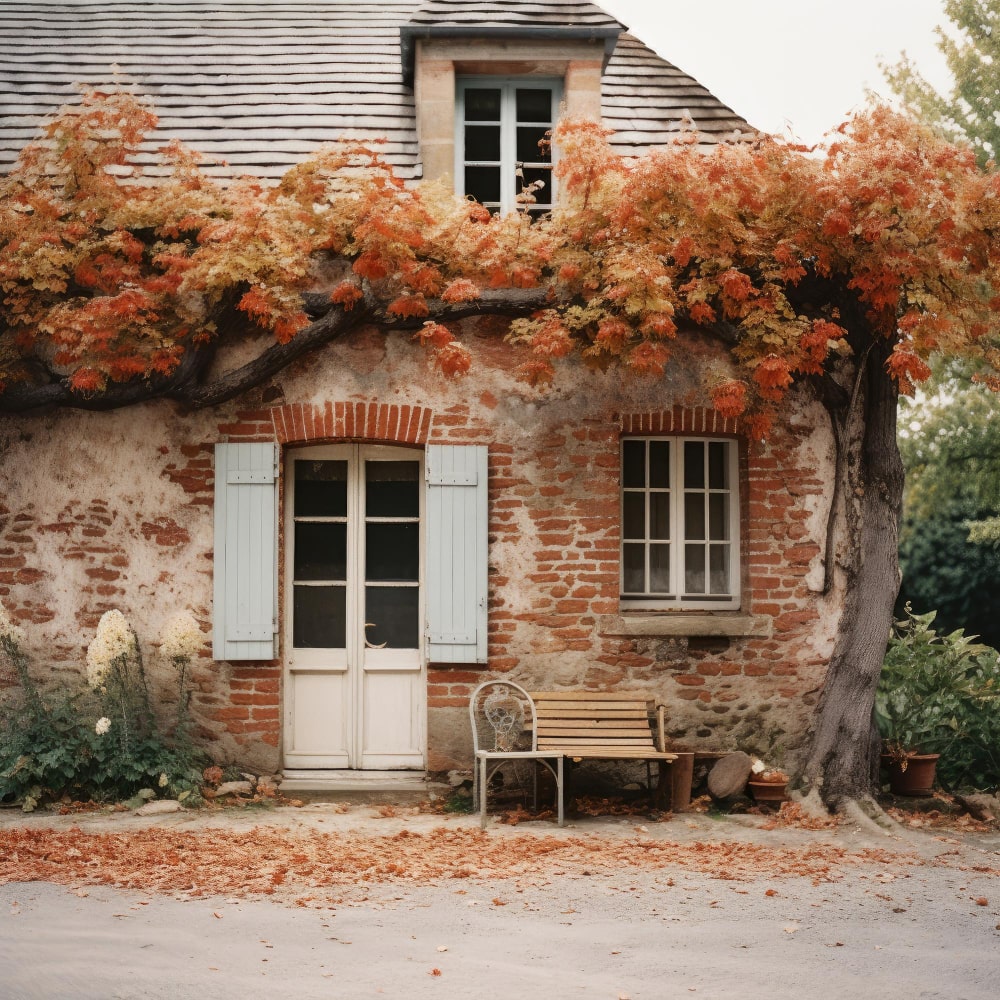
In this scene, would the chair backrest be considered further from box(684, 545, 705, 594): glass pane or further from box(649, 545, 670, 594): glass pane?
box(684, 545, 705, 594): glass pane

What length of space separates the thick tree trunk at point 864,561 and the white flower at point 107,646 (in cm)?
469

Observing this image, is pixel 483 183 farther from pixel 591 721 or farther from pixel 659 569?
pixel 591 721

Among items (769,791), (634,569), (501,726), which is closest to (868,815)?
(769,791)

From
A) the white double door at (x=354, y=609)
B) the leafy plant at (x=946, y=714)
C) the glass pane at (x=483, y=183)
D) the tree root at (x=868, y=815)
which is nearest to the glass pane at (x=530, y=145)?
the glass pane at (x=483, y=183)

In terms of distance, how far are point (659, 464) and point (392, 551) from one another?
206 centimetres

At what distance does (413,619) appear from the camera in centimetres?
860

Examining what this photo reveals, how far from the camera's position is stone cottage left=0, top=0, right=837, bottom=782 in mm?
8297

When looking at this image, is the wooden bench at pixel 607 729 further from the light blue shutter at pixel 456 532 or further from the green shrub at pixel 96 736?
the green shrub at pixel 96 736

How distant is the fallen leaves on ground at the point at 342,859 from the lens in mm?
5961

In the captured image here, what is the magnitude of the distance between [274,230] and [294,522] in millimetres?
2094

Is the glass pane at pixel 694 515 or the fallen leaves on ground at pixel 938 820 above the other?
the glass pane at pixel 694 515

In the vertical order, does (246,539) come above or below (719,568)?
above

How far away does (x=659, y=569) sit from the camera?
870cm

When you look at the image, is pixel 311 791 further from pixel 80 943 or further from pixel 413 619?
pixel 80 943
